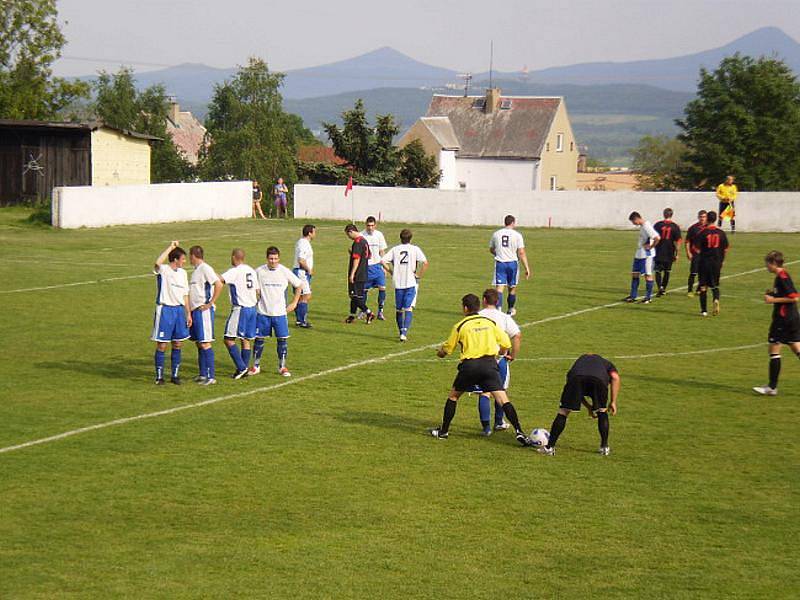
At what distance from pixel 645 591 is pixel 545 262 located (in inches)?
1107

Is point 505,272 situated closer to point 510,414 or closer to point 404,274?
point 404,274

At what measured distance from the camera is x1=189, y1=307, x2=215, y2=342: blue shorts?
17891mm

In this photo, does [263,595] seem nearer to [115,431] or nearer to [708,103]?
[115,431]

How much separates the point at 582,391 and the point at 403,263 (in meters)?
9.01

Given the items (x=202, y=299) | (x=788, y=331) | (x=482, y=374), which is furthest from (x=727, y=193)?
(x=482, y=374)

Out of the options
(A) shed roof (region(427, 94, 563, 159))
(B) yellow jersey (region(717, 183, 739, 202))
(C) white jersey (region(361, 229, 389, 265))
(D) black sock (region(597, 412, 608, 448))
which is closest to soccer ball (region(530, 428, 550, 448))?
(D) black sock (region(597, 412, 608, 448))

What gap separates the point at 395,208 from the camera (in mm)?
54094

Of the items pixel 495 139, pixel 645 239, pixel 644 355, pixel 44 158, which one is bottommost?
pixel 644 355

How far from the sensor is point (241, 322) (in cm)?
1838

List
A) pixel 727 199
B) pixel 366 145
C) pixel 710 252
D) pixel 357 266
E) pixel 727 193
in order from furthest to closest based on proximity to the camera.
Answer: pixel 366 145
pixel 727 199
pixel 727 193
pixel 710 252
pixel 357 266

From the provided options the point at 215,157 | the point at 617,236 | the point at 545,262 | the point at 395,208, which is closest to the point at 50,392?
the point at 545,262

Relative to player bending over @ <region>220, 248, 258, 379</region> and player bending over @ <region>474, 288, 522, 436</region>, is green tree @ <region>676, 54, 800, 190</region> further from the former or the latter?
player bending over @ <region>474, 288, 522, 436</region>

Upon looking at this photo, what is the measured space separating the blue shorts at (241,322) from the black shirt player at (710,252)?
485 inches

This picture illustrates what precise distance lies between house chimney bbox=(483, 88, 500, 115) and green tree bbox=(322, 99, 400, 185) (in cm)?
4056
